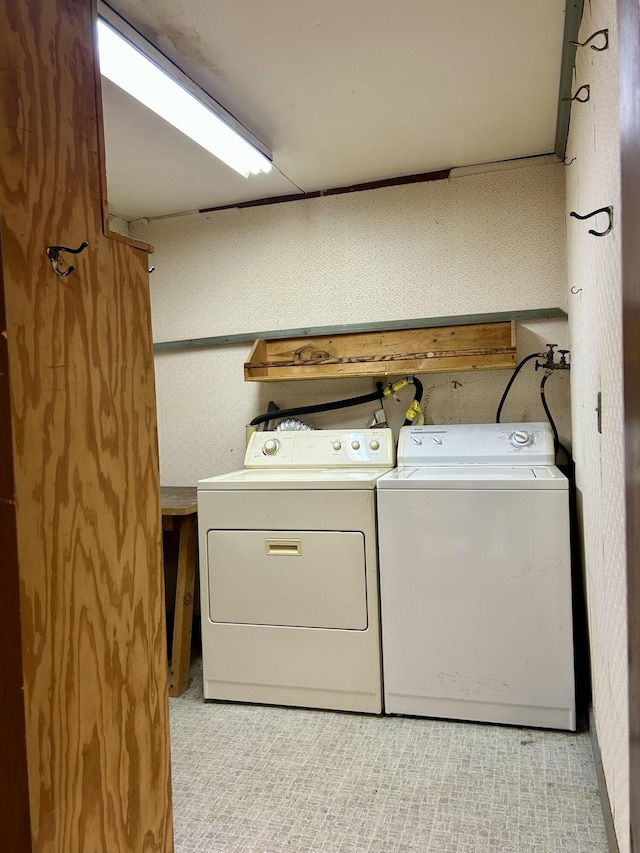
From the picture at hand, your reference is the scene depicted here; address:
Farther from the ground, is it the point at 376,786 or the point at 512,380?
the point at 512,380

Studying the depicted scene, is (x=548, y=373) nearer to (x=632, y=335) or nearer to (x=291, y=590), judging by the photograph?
(x=291, y=590)

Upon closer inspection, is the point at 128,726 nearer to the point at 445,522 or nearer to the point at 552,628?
the point at 445,522

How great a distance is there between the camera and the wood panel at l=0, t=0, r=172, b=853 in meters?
0.96

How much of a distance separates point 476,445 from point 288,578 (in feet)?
3.28

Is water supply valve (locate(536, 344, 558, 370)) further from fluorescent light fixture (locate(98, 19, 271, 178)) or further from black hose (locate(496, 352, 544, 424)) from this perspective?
fluorescent light fixture (locate(98, 19, 271, 178))

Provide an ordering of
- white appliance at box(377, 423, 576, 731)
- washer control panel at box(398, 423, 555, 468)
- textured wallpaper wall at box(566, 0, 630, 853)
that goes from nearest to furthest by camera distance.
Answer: textured wallpaper wall at box(566, 0, 630, 853), white appliance at box(377, 423, 576, 731), washer control panel at box(398, 423, 555, 468)

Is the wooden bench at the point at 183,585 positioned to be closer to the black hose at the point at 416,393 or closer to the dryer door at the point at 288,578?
the dryer door at the point at 288,578

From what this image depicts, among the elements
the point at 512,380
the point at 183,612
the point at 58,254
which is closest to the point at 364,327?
the point at 512,380

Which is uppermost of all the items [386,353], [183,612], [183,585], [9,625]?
[386,353]

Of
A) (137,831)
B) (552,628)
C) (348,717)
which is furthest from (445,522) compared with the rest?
(137,831)

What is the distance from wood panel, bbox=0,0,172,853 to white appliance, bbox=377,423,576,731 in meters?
1.19

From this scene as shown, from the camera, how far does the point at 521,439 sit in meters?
2.60

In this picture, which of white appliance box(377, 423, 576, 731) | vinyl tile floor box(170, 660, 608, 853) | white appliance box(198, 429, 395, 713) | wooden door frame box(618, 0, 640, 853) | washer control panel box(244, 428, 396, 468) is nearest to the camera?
wooden door frame box(618, 0, 640, 853)

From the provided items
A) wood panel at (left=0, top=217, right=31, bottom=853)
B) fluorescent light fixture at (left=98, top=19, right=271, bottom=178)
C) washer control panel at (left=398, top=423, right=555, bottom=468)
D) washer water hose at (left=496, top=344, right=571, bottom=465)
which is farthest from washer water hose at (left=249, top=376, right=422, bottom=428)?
wood panel at (left=0, top=217, right=31, bottom=853)
